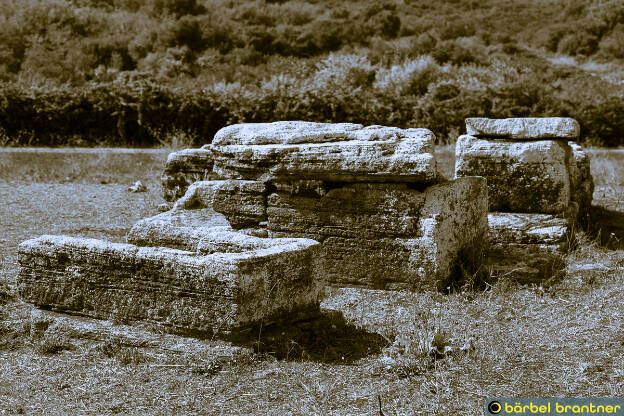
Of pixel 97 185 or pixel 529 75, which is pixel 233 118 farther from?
pixel 529 75

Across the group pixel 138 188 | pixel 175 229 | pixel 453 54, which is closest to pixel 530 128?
pixel 175 229

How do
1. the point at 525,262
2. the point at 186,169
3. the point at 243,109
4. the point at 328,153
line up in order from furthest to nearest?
the point at 243,109 < the point at 186,169 < the point at 525,262 < the point at 328,153

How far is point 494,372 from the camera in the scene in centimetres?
375

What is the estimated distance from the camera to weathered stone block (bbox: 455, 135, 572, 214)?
659 cm

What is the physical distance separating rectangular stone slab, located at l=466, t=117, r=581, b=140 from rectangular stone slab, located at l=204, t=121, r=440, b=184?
1.65 meters

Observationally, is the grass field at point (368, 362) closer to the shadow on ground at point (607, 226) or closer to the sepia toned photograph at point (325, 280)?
the sepia toned photograph at point (325, 280)

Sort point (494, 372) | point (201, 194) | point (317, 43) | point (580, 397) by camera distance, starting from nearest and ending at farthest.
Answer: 1. point (580, 397)
2. point (494, 372)
3. point (201, 194)
4. point (317, 43)

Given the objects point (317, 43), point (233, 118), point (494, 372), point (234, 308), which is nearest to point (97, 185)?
point (233, 118)

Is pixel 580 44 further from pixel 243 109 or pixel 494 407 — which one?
pixel 494 407

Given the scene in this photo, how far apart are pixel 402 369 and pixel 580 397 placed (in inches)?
34.0

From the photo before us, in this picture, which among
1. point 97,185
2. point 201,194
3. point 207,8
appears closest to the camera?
point 201,194

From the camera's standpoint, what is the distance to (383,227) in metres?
5.33

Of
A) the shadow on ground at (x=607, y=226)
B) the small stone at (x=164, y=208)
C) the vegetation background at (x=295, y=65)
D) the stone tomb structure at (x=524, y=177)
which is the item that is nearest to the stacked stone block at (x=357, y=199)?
the stone tomb structure at (x=524, y=177)

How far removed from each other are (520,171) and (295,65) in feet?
49.4
